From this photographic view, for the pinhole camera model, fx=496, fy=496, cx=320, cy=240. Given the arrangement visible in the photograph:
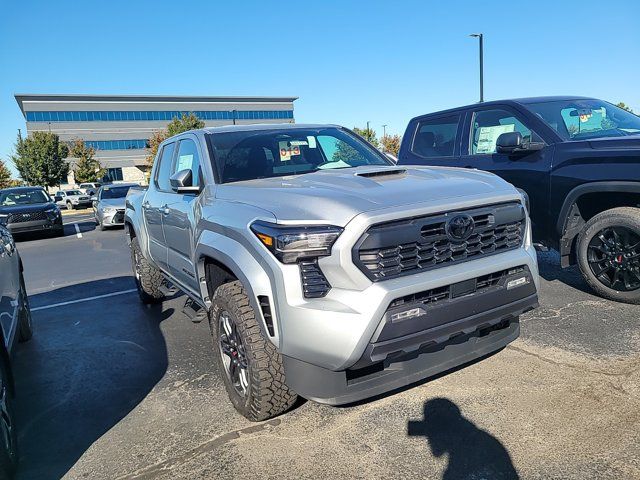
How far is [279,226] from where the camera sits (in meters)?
2.69

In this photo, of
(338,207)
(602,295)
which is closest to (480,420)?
(338,207)

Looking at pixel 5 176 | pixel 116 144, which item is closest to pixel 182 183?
pixel 5 176

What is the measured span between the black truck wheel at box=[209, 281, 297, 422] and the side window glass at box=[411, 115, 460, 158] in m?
4.22

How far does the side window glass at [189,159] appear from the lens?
13.3 ft

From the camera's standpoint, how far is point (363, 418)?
10.2ft

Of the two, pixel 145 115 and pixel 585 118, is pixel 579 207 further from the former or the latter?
pixel 145 115

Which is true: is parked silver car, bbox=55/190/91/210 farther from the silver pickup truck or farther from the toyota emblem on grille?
the toyota emblem on grille

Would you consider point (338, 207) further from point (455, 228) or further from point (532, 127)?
point (532, 127)

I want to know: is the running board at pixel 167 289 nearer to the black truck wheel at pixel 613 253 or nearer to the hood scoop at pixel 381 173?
the hood scoop at pixel 381 173

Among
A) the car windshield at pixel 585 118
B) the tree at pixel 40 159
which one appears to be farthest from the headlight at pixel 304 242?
the tree at pixel 40 159

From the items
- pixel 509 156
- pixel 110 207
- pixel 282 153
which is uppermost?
pixel 282 153

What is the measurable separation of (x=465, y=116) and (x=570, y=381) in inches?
153

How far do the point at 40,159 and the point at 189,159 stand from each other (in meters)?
51.1

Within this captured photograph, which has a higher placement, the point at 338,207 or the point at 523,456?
the point at 338,207
